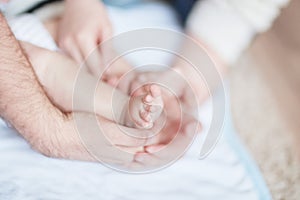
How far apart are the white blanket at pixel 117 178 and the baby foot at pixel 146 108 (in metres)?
0.08

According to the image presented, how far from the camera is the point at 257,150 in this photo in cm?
87

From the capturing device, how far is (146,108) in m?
0.52

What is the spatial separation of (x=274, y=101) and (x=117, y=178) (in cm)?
52

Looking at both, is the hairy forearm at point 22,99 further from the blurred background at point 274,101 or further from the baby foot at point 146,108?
the blurred background at point 274,101

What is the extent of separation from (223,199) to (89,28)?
34 centimetres

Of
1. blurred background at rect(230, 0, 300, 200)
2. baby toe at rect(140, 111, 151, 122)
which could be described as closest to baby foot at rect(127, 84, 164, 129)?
baby toe at rect(140, 111, 151, 122)

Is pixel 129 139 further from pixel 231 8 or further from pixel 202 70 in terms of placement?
pixel 231 8

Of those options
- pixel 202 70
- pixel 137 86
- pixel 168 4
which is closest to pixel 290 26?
pixel 168 4

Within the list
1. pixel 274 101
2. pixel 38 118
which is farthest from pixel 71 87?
pixel 274 101

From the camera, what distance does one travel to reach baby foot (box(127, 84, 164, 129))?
1.71ft

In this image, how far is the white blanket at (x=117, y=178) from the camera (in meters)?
0.54

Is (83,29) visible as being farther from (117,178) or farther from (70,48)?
(117,178)

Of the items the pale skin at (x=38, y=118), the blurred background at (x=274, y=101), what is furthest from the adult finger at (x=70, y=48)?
the blurred background at (x=274, y=101)

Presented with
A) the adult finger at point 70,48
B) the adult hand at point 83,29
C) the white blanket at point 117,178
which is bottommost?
the white blanket at point 117,178
